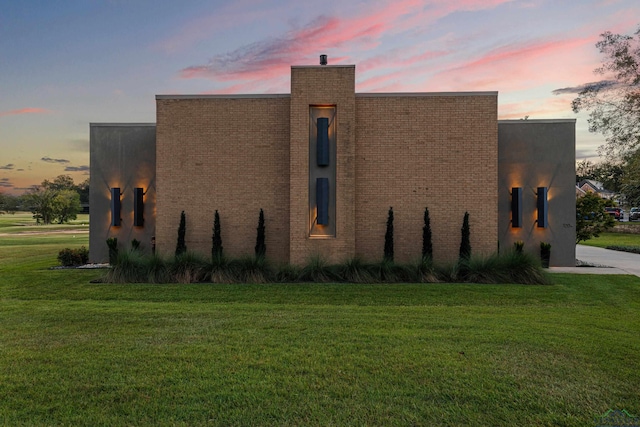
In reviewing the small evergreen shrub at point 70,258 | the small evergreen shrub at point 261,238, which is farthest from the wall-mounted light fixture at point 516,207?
the small evergreen shrub at point 70,258

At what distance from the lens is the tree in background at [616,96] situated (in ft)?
63.5

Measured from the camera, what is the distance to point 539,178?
1341 centimetres

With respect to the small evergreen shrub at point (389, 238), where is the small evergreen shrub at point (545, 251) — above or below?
below

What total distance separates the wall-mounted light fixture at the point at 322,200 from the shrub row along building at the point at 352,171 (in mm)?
47

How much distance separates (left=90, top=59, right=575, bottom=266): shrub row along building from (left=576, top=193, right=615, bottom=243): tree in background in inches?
93.3

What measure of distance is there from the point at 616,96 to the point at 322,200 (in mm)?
19870

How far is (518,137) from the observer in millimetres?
13484

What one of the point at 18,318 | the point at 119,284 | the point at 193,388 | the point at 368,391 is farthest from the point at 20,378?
the point at 119,284

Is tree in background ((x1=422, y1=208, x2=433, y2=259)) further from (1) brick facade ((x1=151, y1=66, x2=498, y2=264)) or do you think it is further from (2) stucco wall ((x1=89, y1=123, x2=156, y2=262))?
(2) stucco wall ((x1=89, y1=123, x2=156, y2=262))

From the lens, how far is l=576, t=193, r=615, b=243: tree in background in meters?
14.8

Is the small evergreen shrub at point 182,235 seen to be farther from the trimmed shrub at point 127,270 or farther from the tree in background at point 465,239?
the tree in background at point 465,239

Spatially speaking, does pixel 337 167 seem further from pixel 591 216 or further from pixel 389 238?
pixel 591 216

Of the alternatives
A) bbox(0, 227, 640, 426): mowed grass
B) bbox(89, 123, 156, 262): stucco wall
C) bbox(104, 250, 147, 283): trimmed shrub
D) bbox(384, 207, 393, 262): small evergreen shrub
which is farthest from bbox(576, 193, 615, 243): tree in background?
bbox(89, 123, 156, 262): stucco wall

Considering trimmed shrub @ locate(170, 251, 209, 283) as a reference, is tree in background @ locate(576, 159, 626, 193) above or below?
above
